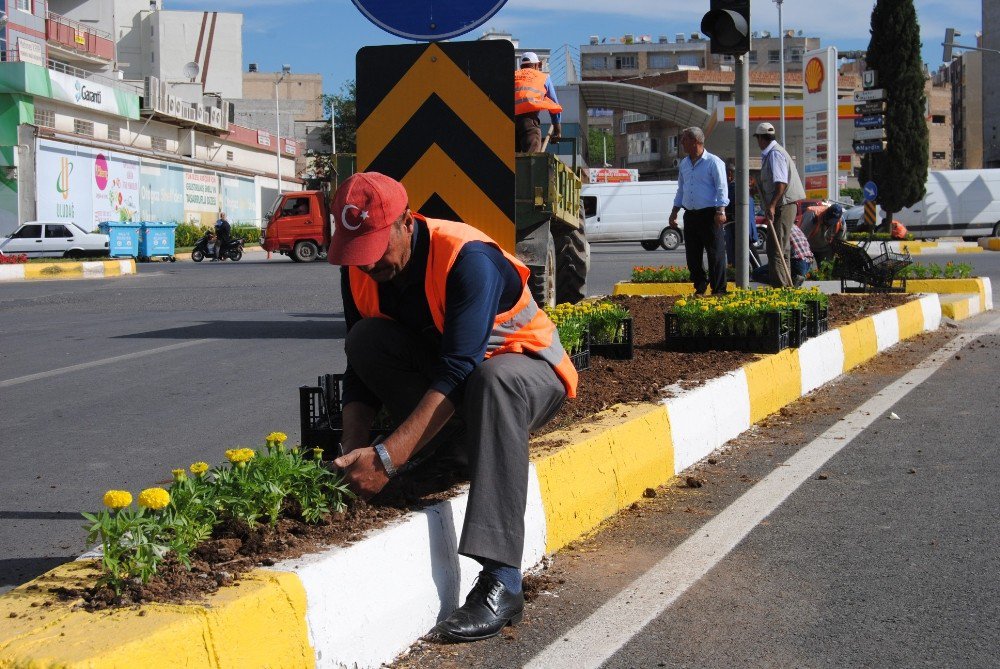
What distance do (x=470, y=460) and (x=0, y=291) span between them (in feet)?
67.1

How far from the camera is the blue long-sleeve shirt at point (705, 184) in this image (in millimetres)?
11648

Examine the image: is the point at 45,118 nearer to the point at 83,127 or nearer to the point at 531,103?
the point at 83,127

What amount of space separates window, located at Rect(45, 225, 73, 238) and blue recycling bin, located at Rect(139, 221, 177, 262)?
244 centimetres

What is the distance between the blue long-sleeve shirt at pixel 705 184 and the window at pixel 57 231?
104 ft

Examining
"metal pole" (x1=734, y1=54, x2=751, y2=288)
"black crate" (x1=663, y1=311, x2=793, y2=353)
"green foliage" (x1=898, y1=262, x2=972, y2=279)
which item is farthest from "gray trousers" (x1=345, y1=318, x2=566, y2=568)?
"green foliage" (x1=898, y1=262, x2=972, y2=279)

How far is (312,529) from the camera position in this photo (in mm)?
3299

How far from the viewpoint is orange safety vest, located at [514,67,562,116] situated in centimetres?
927

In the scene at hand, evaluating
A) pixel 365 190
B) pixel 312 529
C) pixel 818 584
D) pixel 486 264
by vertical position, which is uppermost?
pixel 365 190

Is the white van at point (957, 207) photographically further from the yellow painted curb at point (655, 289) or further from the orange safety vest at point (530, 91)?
the orange safety vest at point (530, 91)

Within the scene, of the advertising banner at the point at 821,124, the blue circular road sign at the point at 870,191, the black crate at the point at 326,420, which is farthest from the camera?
the advertising banner at the point at 821,124

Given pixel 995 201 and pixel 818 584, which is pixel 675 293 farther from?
pixel 995 201

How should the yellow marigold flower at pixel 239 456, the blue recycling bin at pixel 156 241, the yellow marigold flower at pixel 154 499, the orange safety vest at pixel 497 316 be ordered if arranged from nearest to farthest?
the yellow marigold flower at pixel 154 499
the yellow marigold flower at pixel 239 456
the orange safety vest at pixel 497 316
the blue recycling bin at pixel 156 241

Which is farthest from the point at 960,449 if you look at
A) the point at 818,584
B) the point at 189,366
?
the point at 189,366

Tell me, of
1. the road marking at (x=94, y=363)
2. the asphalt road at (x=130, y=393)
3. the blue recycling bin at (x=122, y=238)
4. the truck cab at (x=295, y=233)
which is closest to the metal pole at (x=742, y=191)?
the asphalt road at (x=130, y=393)
